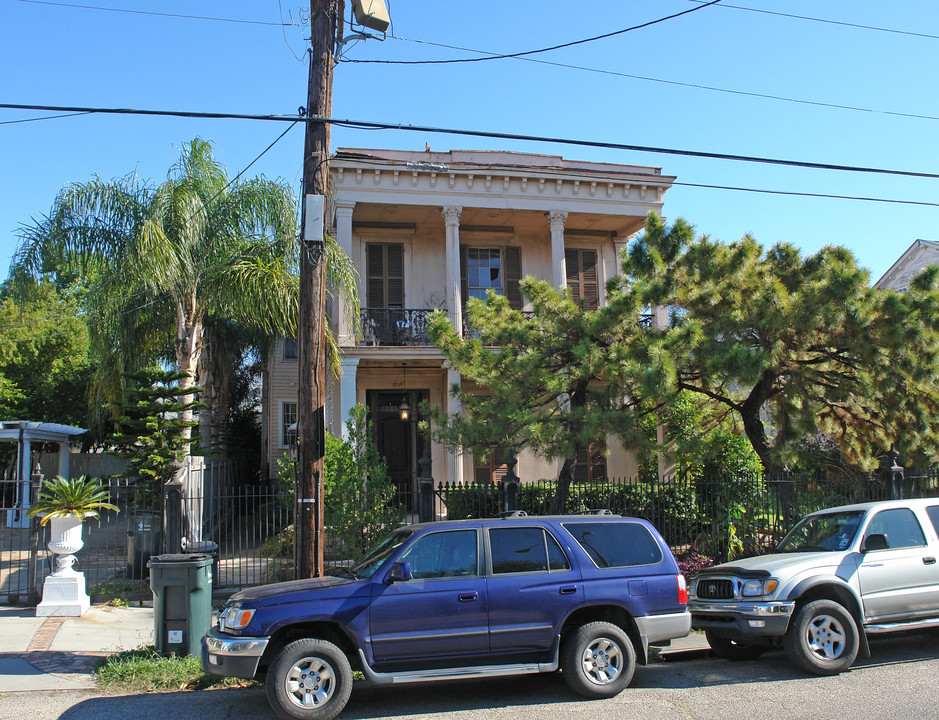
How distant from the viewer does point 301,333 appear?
8.31 m

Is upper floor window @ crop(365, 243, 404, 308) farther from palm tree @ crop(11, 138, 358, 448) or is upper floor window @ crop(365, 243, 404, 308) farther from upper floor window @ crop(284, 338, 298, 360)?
upper floor window @ crop(284, 338, 298, 360)

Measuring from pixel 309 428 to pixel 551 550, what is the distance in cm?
302

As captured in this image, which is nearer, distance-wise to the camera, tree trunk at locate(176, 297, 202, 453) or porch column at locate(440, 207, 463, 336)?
tree trunk at locate(176, 297, 202, 453)

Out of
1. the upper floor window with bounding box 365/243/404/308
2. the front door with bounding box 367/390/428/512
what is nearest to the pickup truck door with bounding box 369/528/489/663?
the upper floor window with bounding box 365/243/404/308

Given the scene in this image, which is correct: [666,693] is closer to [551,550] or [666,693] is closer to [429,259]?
[551,550]

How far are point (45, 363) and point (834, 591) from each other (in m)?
23.9

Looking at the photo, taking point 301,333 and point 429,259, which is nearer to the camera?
point 301,333

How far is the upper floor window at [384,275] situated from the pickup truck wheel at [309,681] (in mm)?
13251

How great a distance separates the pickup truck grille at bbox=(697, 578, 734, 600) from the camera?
24.4 ft

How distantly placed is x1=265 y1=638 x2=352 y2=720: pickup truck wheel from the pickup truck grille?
3.89 metres

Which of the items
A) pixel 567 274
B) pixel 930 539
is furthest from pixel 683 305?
pixel 567 274

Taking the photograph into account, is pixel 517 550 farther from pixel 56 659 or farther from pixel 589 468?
pixel 589 468

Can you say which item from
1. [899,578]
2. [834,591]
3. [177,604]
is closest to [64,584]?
[177,604]

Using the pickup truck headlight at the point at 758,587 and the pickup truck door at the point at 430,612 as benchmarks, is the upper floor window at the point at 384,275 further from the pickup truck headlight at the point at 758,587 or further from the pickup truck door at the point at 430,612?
the pickup truck headlight at the point at 758,587
